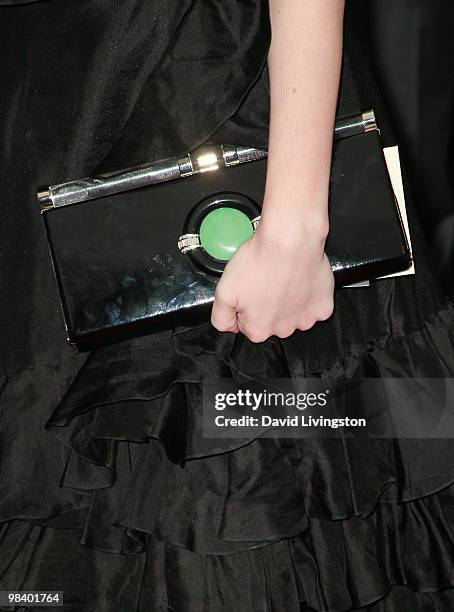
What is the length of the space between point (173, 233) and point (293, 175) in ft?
0.40

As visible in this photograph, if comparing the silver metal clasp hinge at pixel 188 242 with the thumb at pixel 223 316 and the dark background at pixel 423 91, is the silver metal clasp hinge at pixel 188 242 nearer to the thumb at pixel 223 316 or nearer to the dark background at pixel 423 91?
the thumb at pixel 223 316

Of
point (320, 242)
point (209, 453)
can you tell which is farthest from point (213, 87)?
point (209, 453)

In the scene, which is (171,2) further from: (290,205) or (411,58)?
Answer: (411,58)

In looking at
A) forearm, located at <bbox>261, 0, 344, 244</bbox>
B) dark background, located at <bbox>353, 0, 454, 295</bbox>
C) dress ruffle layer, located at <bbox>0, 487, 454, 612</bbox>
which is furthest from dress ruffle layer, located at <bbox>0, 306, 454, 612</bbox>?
dark background, located at <bbox>353, 0, 454, 295</bbox>

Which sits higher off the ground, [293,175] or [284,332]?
[293,175]

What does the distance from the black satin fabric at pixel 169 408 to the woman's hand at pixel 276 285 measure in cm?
5

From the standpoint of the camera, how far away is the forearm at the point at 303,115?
613 millimetres

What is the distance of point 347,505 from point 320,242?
24 cm

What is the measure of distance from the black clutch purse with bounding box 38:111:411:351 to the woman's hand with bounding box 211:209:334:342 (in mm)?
30

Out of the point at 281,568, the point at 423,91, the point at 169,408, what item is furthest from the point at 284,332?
the point at 423,91

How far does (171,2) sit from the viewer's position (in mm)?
686

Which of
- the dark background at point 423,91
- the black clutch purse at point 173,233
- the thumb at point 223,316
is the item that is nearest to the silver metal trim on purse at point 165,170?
the black clutch purse at point 173,233

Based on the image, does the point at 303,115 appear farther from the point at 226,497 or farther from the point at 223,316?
the point at 226,497

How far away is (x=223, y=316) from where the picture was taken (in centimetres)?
64
